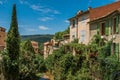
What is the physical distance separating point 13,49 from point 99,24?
13.0m

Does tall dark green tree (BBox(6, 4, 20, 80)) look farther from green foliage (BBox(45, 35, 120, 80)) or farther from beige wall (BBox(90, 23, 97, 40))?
beige wall (BBox(90, 23, 97, 40))

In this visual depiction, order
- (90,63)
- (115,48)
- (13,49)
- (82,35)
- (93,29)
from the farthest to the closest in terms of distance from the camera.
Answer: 1. (82,35)
2. (93,29)
3. (13,49)
4. (90,63)
5. (115,48)

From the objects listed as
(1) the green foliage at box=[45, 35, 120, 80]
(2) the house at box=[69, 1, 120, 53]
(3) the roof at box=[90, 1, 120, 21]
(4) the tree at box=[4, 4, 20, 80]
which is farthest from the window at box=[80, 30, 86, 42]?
(4) the tree at box=[4, 4, 20, 80]

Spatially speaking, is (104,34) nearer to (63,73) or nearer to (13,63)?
(63,73)

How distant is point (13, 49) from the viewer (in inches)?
1380

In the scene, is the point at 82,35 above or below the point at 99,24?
below

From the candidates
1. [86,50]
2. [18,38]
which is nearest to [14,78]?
[18,38]

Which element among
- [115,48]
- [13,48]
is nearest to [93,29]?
[115,48]

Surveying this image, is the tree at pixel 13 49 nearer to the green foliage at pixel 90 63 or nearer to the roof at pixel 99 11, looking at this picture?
the green foliage at pixel 90 63

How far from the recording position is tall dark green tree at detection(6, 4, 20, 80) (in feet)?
113

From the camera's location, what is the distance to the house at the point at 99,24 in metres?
31.5

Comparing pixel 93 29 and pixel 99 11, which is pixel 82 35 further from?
pixel 93 29

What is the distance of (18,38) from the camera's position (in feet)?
117

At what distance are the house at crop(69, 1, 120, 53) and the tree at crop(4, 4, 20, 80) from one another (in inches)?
475
